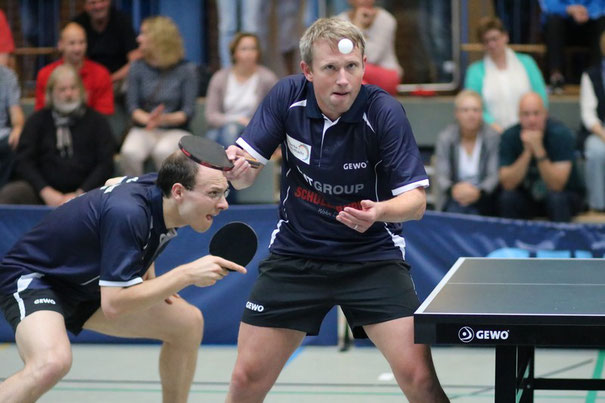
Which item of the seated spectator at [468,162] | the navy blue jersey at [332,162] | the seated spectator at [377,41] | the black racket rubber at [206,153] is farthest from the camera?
the seated spectator at [377,41]

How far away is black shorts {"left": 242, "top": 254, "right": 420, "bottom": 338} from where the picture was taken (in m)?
3.92

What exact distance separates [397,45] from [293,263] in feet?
19.5

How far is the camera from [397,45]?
31.7 feet

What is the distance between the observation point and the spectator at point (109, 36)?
9008 millimetres

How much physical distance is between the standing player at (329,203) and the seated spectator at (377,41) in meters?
4.33

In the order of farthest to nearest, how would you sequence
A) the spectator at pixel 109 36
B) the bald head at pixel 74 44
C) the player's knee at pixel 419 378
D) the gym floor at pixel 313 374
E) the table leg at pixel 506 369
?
the spectator at pixel 109 36, the bald head at pixel 74 44, the gym floor at pixel 313 374, the player's knee at pixel 419 378, the table leg at pixel 506 369

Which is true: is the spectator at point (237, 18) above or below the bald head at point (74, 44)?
above

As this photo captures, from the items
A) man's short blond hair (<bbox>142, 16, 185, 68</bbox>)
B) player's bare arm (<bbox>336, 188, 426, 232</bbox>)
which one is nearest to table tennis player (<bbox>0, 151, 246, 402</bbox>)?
player's bare arm (<bbox>336, 188, 426, 232</bbox>)

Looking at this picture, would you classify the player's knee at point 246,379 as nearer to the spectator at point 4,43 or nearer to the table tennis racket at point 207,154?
the table tennis racket at point 207,154

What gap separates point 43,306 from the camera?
13.6 feet

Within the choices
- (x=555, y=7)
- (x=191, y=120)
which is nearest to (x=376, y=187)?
(x=191, y=120)

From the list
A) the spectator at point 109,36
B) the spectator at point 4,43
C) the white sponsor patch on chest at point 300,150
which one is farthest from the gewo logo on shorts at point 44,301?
the spectator at point 4,43

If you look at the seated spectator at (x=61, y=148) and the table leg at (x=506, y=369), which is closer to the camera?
the table leg at (x=506, y=369)

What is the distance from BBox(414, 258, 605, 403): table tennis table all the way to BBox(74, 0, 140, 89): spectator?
5615mm
